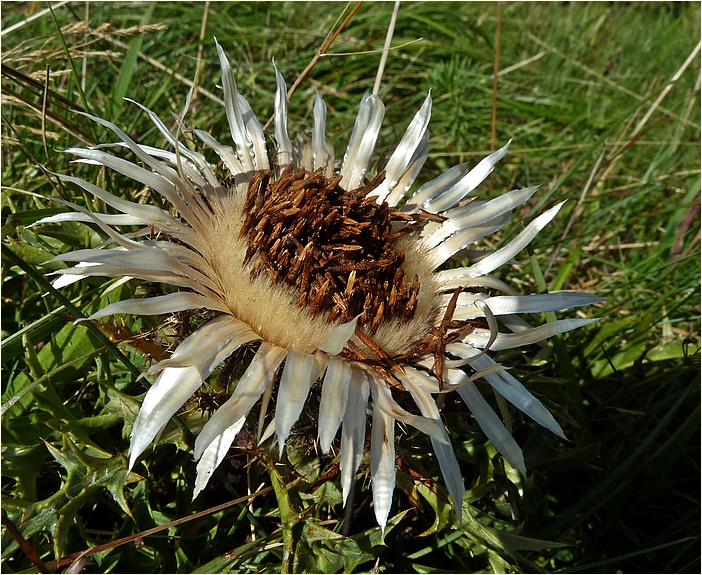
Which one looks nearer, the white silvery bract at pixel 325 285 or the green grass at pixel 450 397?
the white silvery bract at pixel 325 285

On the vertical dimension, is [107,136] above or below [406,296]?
above

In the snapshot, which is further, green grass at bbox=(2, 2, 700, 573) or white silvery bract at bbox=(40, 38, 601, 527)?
green grass at bbox=(2, 2, 700, 573)

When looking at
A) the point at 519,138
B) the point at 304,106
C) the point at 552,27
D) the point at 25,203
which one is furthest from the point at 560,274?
the point at 552,27

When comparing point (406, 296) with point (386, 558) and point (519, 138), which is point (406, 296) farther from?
point (519, 138)

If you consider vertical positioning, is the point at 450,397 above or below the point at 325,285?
below
